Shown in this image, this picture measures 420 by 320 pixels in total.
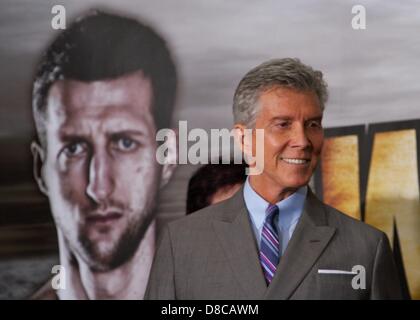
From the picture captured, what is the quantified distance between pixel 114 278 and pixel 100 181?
40 centimetres

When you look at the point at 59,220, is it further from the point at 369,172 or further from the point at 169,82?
the point at 369,172

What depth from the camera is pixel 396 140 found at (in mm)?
2883

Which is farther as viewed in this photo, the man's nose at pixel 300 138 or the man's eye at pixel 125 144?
the man's eye at pixel 125 144

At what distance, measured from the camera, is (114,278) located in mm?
2846

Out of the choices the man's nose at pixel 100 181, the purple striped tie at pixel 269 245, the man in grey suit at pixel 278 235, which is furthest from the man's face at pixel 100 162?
the purple striped tie at pixel 269 245

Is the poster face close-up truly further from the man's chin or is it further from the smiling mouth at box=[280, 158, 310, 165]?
the smiling mouth at box=[280, 158, 310, 165]

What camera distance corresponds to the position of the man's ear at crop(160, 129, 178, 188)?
9.23ft

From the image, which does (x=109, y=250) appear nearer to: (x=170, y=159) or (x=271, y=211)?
(x=170, y=159)

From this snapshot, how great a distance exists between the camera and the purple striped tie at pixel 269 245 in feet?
7.02

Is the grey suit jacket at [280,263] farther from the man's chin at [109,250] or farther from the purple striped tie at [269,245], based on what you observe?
the man's chin at [109,250]

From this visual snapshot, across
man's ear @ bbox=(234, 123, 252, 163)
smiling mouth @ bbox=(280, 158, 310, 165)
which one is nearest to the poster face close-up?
man's ear @ bbox=(234, 123, 252, 163)

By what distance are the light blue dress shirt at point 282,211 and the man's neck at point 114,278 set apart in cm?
75
